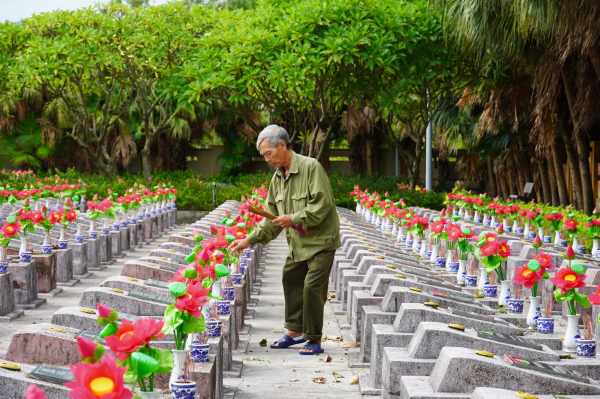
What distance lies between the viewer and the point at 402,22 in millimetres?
18344

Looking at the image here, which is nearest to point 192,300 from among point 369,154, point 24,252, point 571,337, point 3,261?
point 571,337

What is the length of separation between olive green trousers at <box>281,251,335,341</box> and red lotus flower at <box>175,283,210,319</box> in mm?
2864

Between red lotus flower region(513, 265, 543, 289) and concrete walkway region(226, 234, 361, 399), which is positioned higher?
red lotus flower region(513, 265, 543, 289)

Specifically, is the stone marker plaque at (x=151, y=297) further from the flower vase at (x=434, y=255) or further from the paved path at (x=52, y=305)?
the flower vase at (x=434, y=255)

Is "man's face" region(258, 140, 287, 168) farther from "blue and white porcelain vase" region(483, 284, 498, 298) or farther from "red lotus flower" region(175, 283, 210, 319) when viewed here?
"red lotus flower" region(175, 283, 210, 319)

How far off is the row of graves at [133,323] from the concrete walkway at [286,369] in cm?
16

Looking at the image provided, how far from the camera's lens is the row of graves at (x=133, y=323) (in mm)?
2711

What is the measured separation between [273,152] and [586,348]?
282 cm

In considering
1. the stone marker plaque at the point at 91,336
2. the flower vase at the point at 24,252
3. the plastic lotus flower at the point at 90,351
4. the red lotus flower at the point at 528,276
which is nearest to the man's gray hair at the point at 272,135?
→ the red lotus flower at the point at 528,276

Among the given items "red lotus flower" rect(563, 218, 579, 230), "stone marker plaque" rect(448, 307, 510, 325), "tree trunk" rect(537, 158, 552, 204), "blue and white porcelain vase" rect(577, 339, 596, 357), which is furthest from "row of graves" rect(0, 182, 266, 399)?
"tree trunk" rect(537, 158, 552, 204)

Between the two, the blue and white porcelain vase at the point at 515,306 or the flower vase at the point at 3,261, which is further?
the flower vase at the point at 3,261

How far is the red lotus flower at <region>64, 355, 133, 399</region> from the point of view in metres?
2.26

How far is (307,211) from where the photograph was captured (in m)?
6.13

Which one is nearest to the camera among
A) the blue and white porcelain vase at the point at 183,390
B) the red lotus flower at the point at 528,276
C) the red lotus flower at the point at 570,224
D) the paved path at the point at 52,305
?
the blue and white porcelain vase at the point at 183,390
